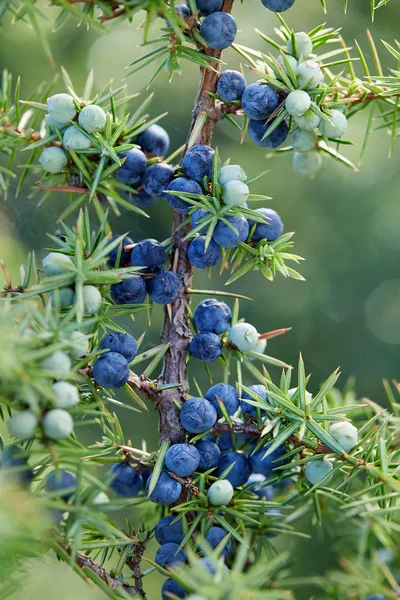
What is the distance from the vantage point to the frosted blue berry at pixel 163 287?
601 mm

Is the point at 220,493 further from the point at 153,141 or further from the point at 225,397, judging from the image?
the point at 153,141

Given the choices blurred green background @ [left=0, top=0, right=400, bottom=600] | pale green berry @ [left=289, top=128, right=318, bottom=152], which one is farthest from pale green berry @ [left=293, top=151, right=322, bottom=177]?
blurred green background @ [left=0, top=0, right=400, bottom=600]

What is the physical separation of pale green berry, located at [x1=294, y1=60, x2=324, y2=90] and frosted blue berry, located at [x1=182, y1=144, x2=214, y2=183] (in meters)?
0.12

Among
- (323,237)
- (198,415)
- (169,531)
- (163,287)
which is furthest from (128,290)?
(323,237)

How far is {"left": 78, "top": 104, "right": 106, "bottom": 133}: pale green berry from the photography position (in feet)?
1.93

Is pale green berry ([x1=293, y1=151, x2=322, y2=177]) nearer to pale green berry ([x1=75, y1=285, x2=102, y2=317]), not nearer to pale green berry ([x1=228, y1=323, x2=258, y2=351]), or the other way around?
pale green berry ([x1=228, y1=323, x2=258, y2=351])

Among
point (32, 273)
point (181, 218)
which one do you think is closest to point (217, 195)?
point (181, 218)

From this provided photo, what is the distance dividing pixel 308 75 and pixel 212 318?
0.26 metres

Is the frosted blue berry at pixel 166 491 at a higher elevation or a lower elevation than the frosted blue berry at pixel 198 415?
lower

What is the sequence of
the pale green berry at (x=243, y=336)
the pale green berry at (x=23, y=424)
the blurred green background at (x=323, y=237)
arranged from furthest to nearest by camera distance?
the blurred green background at (x=323, y=237) → the pale green berry at (x=243, y=336) → the pale green berry at (x=23, y=424)

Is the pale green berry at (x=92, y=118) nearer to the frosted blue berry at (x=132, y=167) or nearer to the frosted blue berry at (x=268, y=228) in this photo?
the frosted blue berry at (x=132, y=167)

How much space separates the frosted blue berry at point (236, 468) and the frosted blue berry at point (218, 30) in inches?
15.8

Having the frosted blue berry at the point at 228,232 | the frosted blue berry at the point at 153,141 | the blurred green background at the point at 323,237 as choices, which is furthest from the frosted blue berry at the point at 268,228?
the blurred green background at the point at 323,237

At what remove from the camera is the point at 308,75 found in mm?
597
